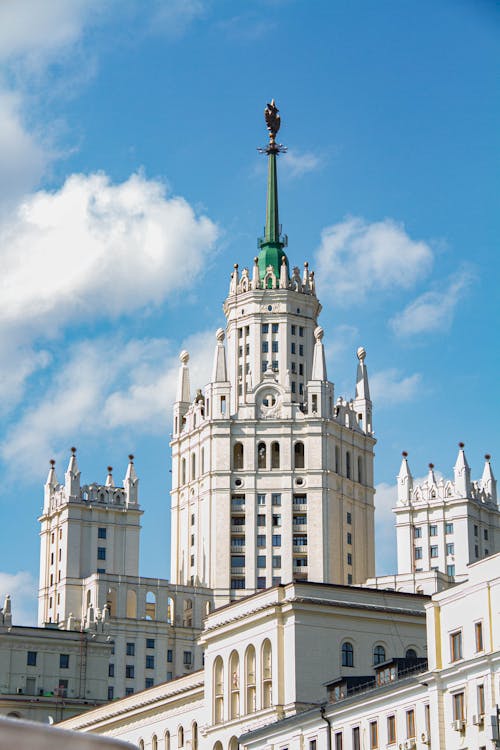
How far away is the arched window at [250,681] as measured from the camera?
8025 cm

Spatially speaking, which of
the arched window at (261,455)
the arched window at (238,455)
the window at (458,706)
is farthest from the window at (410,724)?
the arched window at (238,455)

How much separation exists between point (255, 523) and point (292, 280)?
35226 mm

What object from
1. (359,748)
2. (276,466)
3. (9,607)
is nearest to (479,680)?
(359,748)

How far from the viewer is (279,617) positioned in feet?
260

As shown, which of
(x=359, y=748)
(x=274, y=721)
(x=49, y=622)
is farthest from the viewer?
(x=49, y=622)

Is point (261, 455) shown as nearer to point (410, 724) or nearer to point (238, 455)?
point (238, 455)

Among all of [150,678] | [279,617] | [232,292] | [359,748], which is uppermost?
[232,292]

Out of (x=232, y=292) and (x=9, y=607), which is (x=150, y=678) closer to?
(x=9, y=607)

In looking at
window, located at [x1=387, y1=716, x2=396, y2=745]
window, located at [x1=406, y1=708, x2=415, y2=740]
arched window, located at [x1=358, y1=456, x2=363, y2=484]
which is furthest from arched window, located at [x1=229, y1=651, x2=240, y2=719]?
arched window, located at [x1=358, y1=456, x2=363, y2=484]

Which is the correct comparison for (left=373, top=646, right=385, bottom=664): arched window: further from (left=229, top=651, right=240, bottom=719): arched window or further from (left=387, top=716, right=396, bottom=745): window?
(left=387, top=716, right=396, bottom=745): window

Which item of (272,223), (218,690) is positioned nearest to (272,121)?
(272,223)

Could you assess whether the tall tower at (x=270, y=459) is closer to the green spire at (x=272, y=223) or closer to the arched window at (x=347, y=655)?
the green spire at (x=272, y=223)

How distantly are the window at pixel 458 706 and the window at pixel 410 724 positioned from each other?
311 cm

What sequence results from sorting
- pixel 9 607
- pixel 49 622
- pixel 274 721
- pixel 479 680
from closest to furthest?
pixel 479 680 → pixel 274 721 → pixel 9 607 → pixel 49 622
